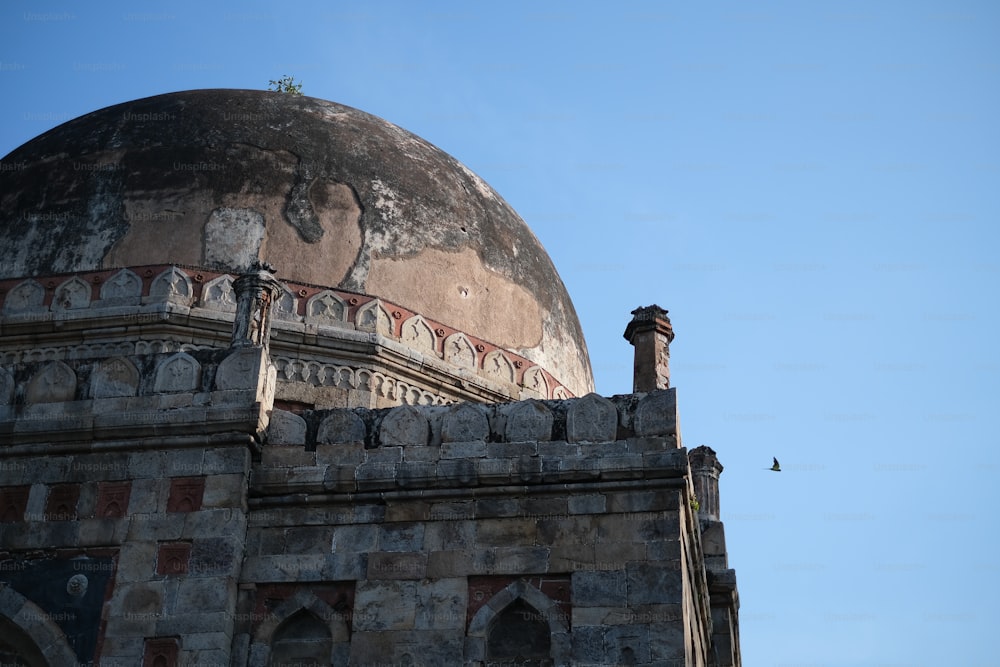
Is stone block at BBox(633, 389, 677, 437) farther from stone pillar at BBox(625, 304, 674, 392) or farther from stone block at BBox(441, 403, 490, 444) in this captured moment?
stone block at BBox(441, 403, 490, 444)

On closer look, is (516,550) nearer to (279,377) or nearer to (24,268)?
(279,377)

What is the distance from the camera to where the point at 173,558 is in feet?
31.7

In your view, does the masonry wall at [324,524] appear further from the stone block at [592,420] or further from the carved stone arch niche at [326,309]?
the carved stone arch niche at [326,309]

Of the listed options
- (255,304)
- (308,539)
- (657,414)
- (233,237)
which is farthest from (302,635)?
(233,237)

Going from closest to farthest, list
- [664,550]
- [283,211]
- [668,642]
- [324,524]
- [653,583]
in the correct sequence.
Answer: [668,642] → [653,583] → [664,550] → [324,524] → [283,211]

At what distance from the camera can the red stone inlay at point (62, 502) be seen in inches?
391

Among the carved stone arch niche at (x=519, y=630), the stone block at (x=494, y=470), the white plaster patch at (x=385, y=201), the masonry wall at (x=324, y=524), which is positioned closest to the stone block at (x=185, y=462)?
the masonry wall at (x=324, y=524)

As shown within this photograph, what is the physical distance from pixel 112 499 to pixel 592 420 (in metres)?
3.30

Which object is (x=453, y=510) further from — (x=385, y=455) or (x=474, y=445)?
(x=385, y=455)

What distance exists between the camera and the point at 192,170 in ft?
45.2

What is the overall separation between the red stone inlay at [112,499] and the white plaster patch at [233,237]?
138 inches

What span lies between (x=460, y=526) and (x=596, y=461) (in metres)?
1.00

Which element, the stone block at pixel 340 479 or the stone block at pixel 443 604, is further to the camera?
the stone block at pixel 340 479

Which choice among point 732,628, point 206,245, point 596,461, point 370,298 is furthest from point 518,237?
point 596,461
